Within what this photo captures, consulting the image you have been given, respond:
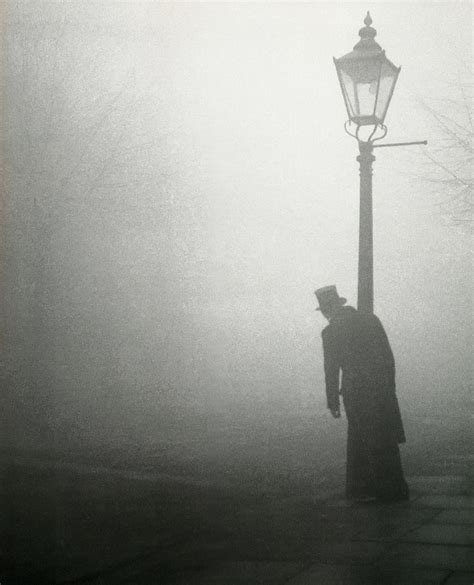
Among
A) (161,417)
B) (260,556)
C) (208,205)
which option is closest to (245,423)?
(161,417)

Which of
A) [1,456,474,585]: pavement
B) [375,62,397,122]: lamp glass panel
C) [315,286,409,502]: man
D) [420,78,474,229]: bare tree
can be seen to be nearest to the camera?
[1,456,474,585]: pavement

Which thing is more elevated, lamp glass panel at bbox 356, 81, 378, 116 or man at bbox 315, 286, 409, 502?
lamp glass panel at bbox 356, 81, 378, 116

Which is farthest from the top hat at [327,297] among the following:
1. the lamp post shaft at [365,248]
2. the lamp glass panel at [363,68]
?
the lamp glass panel at [363,68]

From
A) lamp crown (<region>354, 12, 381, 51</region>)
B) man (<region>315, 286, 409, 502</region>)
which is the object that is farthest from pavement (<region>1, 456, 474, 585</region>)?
lamp crown (<region>354, 12, 381, 51</region>)

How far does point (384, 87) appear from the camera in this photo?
8.45 meters

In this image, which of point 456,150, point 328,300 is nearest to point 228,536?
point 328,300

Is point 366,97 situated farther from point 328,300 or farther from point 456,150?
point 456,150

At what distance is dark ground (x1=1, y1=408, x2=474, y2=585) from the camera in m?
5.61

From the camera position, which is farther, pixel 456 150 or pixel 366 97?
pixel 456 150

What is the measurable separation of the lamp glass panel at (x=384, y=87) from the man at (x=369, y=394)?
200cm

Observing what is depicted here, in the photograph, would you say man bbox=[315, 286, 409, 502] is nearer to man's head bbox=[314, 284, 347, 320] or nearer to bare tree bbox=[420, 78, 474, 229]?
man's head bbox=[314, 284, 347, 320]

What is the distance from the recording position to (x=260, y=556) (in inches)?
236

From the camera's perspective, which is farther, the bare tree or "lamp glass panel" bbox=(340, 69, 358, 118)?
the bare tree

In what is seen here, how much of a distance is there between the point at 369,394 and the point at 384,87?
9.63ft
